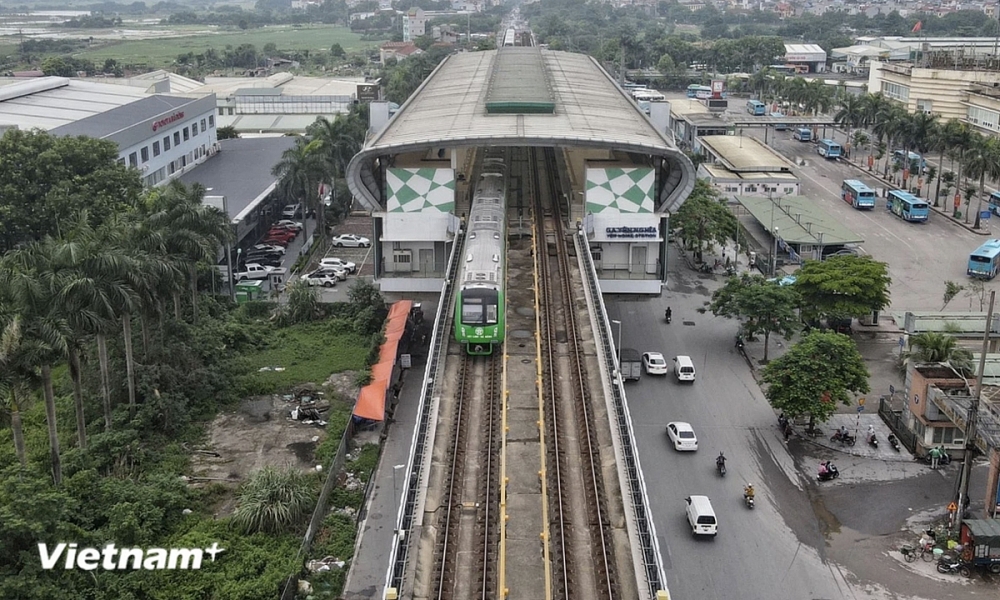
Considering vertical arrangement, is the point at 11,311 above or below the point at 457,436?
above

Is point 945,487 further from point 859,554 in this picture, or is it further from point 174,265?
point 174,265

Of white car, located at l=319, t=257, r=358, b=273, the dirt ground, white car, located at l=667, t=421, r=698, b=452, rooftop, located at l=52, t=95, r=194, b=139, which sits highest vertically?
rooftop, located at l=52, t=95, r=194, b=139

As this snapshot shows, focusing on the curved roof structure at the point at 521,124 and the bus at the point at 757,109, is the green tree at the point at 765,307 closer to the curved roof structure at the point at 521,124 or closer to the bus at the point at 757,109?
the curved roof structure at the point at 521,124

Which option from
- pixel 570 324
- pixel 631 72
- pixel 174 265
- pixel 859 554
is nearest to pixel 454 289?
pixel 570 324

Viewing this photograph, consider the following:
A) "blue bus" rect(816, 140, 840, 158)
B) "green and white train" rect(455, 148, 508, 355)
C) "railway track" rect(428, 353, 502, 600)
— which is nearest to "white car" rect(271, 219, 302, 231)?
"green and white train" rect(455, 148, 508, 355)

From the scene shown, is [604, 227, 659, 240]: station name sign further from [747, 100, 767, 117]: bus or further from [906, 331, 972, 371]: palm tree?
[747, 100, 767, 117]: bus
